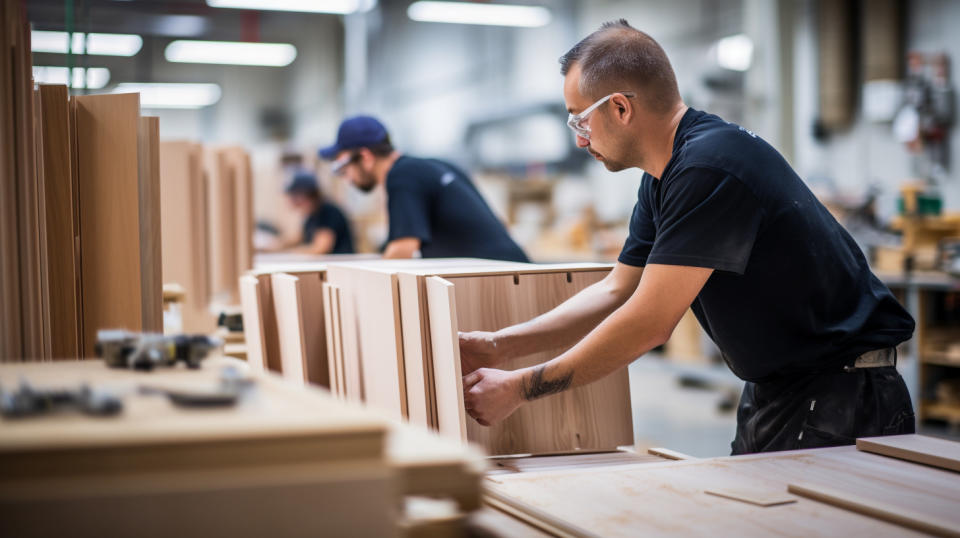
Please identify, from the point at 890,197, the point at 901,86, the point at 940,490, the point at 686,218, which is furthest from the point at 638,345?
the point at 901,86

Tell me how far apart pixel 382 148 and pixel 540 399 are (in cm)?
222

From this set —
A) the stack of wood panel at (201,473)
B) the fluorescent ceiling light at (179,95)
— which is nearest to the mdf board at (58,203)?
the stack of wood panel at (201,473)

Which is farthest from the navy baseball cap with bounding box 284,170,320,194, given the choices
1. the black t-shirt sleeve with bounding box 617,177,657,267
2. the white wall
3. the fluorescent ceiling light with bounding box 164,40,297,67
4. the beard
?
the black t-shirt sleeve with bounding box 617,177,657,267

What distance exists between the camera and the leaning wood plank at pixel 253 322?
2.03m

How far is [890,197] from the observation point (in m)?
6.39

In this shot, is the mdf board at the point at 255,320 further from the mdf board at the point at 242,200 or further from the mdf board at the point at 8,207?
the mdf board at the point at 242,200

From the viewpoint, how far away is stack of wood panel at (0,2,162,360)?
1515 millimetres

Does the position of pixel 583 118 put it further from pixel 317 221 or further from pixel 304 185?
pixel 304 185

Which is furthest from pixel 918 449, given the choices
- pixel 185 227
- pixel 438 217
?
pixel 185 227

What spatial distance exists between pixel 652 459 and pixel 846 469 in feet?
1.42

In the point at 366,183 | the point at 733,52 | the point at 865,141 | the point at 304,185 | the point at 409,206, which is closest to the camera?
the point at 409,206

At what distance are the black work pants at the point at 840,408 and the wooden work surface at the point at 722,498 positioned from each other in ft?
0.80

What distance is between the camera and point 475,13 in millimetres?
8352

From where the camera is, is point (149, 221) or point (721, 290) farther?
point (721, 290)
